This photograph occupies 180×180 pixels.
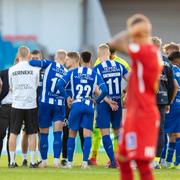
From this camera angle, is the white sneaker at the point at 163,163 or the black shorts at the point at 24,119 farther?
the white sneaker at the point at 163,163

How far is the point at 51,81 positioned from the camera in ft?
48.1

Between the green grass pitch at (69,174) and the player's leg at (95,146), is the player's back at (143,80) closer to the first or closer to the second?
the green grass pitch at (69,174)

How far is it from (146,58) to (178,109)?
20.6ft

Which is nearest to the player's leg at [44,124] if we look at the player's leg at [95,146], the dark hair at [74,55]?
the dark hair at [74,55]

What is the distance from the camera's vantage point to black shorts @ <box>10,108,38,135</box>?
564 inches

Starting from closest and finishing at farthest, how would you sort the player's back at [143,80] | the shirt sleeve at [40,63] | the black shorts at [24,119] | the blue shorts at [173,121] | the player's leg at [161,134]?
the player's back at [143,80], the player's leg at [161,134], the shirt sleeve at [40,63], the black shorts at [24,119], the blue shorts at [173,121]

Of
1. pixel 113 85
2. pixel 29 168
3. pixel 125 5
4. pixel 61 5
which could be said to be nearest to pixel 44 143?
pixel 29 168

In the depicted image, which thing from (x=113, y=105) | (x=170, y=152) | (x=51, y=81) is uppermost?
(x=51, y=81)

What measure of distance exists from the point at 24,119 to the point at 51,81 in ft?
2.62

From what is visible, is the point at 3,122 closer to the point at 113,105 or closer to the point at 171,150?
the point at 113,105

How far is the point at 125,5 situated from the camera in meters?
37.5

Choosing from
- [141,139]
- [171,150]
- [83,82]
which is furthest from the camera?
[171,150]

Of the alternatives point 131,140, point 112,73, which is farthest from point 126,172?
point 112,73

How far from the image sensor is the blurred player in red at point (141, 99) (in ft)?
28.4
